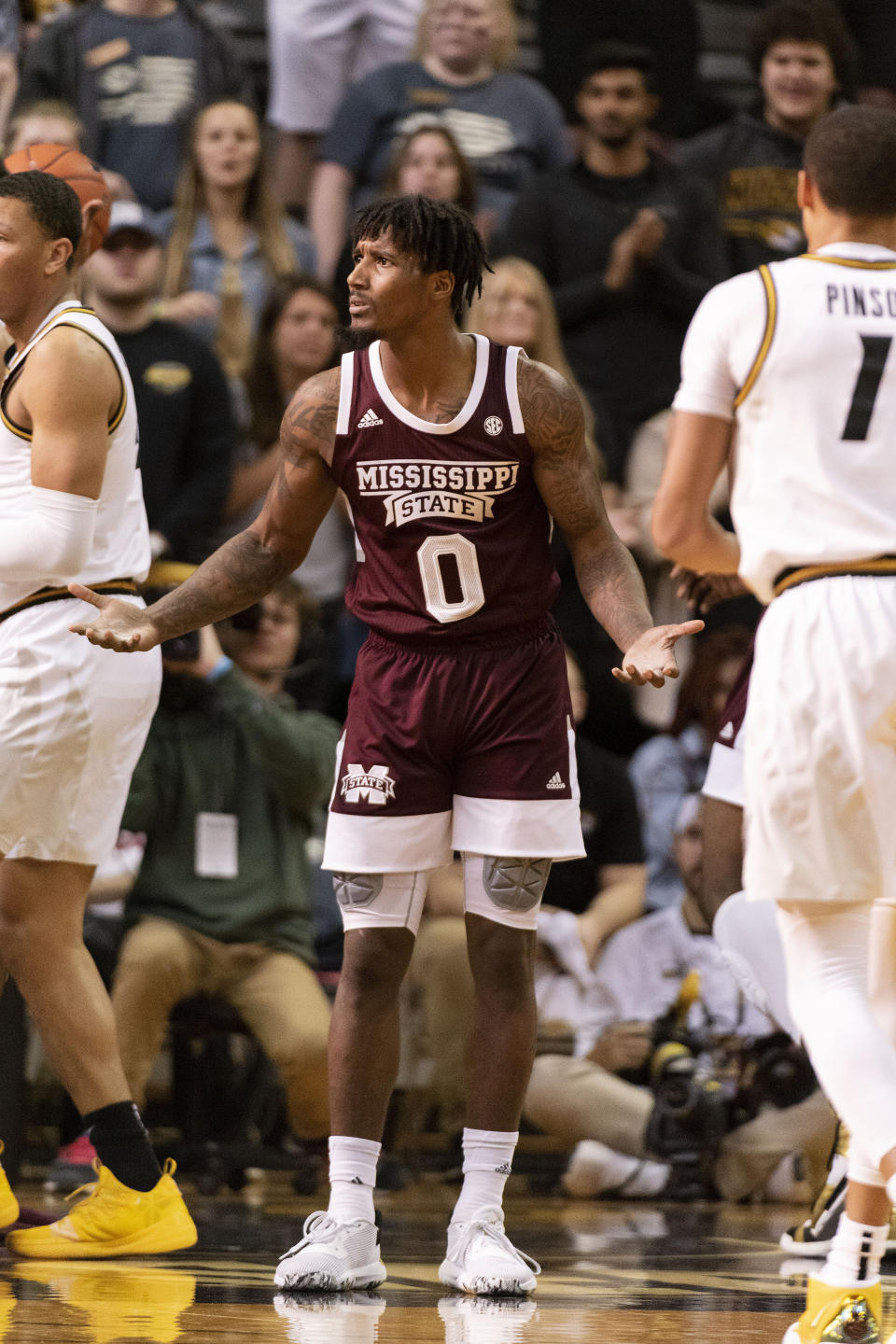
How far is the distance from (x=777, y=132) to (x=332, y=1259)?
6.19 meters

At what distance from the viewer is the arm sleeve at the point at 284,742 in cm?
628

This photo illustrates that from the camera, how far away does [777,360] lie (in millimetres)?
3240

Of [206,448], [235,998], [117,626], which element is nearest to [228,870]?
[235,998]

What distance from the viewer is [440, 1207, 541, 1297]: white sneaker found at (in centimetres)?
383

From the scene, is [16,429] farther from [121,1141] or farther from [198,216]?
[198,216]

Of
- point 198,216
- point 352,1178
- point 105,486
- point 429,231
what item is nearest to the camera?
point 352,1178

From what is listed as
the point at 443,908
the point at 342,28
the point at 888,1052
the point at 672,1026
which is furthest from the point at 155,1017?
the point at 342,28

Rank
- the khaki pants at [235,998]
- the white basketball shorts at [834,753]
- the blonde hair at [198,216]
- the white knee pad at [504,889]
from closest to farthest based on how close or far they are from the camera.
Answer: the white basketball shorts at [834,753], the white knee pad at [504,889], the khaki pants at [235,998], the blonde hair at [198,216]

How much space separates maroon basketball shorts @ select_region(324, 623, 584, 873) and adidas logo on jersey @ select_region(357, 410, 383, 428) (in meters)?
0.48

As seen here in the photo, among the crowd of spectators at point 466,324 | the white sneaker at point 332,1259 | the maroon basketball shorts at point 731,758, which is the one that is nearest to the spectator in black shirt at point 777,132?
the crowd of spectators at point 466,324

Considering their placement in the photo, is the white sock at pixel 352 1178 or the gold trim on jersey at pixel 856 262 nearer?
the gold trim on jersey at pixel 856 262

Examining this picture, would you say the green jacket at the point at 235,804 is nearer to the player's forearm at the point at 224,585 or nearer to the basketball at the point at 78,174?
the basketball at the point at 78,174

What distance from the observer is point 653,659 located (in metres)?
3.60

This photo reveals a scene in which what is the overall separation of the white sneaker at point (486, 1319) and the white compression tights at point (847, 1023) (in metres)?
0.66
